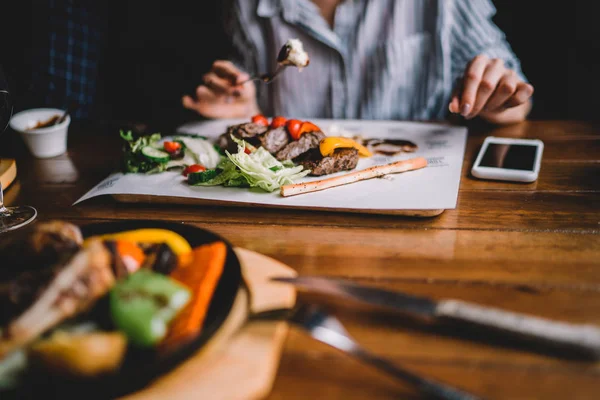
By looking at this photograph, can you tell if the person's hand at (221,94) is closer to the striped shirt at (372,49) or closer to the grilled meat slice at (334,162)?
the striped shirt at (372,49)

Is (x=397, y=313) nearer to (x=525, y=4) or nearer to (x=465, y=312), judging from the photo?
Answer: (x=465, y=312)

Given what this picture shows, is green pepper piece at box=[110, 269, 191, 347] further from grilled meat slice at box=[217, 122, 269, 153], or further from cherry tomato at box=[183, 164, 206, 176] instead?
grilled meat slice at box=[217, 122, 269, 153]

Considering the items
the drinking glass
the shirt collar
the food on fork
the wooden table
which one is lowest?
the wooden table

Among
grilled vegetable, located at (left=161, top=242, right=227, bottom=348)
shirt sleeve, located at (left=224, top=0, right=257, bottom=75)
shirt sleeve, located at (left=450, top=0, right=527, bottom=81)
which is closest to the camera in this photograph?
grilled vegetable, located at (left=161, top=242, right=227, bottom=348)

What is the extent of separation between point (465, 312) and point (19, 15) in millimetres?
3976

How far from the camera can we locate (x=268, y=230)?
4.65 ft

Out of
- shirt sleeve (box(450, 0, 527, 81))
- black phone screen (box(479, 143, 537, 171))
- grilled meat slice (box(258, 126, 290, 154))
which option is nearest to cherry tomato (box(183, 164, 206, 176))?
grilled meat slice (box(258, 126, 290, 154))

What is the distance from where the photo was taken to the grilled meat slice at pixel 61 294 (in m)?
0.79

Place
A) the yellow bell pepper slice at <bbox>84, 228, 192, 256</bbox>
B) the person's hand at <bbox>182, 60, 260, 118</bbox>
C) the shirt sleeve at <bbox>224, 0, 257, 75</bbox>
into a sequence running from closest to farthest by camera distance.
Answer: the yellow bell pepper slice at <bbox>84, 228, 192, 256</bbox>, the person's hand at <bbox>182, 60, 260, 118</bbox>, the shirt sleeve at <bbox>224, 0, 257, 75</bbox>

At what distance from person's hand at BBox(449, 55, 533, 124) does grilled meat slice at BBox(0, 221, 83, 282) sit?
140 centimetres

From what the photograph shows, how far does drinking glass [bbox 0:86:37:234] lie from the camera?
4.60 ft

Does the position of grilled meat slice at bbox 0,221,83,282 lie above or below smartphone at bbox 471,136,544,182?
above

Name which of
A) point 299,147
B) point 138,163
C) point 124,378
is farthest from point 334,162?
point 124,378

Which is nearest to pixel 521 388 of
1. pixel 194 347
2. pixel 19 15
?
pixel 194 347
